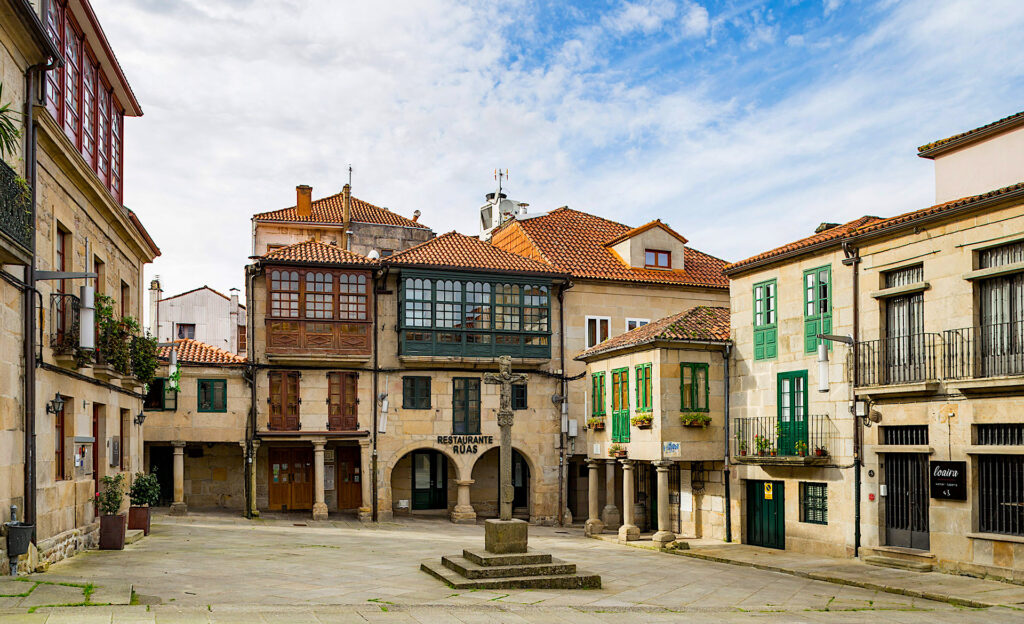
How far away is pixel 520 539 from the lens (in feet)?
55.3

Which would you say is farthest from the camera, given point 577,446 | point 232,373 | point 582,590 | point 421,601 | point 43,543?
point 577,446

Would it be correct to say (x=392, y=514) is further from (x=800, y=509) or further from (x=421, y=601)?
(x=421, y=601)

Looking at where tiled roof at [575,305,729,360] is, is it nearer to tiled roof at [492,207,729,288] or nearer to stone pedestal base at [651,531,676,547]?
stone pedestal base at [651,531,676,547]

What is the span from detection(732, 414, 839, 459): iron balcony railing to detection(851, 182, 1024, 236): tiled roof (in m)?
4.37

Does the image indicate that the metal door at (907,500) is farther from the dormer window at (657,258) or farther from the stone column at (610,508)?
the dormer window at (657,258)

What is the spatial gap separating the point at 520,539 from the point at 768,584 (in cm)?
496

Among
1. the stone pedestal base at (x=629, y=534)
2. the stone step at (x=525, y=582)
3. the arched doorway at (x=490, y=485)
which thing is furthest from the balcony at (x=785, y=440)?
the arched doorway at (x=490, y=485)

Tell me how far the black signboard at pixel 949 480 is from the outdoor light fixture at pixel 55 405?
52.6 feet

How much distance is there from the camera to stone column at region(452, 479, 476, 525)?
3133 centimetres

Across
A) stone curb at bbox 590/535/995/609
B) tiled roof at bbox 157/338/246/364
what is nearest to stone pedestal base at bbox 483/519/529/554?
stone curb at bbox 590/535/995/609

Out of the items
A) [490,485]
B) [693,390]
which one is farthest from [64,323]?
[490,485]

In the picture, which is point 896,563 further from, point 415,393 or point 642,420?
point 415,393

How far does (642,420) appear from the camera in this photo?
2488 centimetres

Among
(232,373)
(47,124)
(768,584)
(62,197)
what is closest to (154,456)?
(232,373)
